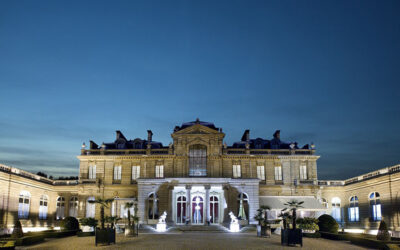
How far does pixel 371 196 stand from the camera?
34406 millimetres

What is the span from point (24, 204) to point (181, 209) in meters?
14.6

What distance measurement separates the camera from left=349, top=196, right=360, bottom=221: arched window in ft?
126

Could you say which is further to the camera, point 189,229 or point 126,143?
point 126,143

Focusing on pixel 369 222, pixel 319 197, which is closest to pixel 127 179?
pixel 319 197

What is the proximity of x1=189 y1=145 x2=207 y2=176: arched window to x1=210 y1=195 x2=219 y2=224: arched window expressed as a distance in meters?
3.01

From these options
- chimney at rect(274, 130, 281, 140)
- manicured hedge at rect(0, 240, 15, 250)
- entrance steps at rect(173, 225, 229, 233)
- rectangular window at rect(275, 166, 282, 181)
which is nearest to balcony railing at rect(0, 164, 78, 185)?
entrance steps at rect(173, 225, 229, 233)

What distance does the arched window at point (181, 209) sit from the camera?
39094mm

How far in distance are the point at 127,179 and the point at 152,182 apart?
452 centimetres

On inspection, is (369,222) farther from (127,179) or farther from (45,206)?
(45,206)

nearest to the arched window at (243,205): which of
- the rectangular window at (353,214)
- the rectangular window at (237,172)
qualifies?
the rectangular window at (237,172)

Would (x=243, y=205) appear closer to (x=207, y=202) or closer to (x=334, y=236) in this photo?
(x=207, y=202)

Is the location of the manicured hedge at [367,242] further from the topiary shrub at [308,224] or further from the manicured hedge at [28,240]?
the manicured hedge at [28,240]

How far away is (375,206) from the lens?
33406 mm

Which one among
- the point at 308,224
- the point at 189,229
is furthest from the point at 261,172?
the point at 308,224
